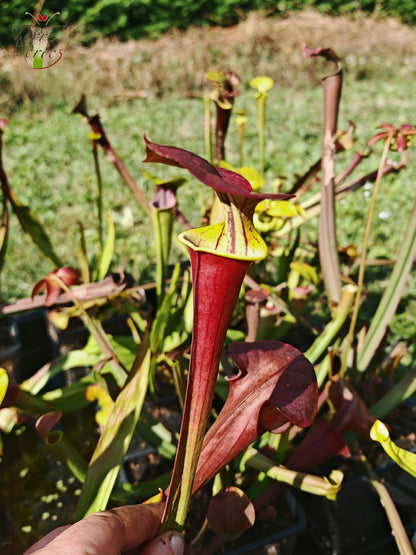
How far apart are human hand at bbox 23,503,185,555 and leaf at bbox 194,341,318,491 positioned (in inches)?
3.1

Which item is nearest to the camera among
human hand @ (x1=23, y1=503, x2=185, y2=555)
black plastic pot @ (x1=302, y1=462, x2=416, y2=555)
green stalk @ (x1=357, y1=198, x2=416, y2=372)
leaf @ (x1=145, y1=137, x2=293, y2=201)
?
leaf @ (x1=145, y1=137, x2=293, y2=201)

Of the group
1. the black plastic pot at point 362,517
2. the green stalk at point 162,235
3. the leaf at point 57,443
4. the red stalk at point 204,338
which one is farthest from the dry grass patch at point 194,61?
the red stalk at point 204,338

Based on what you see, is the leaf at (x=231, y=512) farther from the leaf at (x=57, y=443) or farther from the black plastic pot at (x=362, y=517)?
the black plastic pot at (x=362, y=517)

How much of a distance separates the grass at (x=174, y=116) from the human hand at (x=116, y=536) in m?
0.96

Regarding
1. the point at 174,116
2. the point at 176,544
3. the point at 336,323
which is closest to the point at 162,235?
the point at 336,323

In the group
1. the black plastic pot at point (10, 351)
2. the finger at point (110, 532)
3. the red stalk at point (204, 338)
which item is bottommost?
the black plastic pot at point (10, 351)

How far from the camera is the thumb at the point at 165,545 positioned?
0.56 metres

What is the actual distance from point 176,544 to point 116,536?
89 millimetres

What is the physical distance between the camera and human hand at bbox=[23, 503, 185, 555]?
0.48 m

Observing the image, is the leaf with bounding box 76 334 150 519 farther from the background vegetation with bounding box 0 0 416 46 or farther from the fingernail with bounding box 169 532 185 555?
the background vegetation with bounding box 0 0 416 46

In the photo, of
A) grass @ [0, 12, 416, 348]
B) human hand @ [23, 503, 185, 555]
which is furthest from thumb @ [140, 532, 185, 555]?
grass @ [0, 12, 416, 348]

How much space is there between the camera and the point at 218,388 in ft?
3.20

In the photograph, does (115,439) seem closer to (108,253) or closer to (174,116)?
(108,253)

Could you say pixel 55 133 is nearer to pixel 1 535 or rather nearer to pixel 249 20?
pixel 1 535
